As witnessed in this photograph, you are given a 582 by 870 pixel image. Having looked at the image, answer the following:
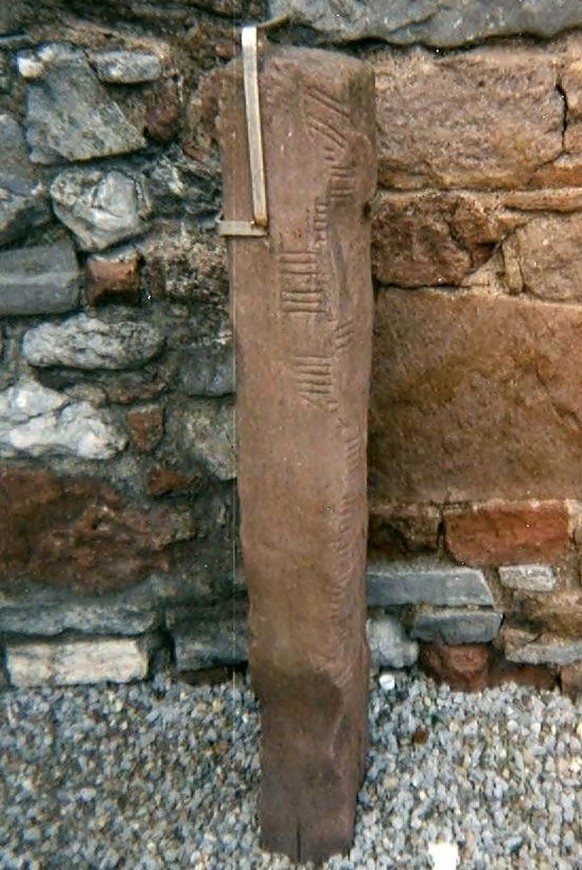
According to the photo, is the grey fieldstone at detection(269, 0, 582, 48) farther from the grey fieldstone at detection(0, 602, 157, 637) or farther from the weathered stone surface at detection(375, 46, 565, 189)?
the grey fieldstone at detection(0, 602, 157, 637)

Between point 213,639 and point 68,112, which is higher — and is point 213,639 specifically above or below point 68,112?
below

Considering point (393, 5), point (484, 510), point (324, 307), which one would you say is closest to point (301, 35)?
point (393, 5)

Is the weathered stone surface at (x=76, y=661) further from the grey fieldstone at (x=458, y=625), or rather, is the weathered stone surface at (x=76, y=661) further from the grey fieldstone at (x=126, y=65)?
the grey fieldstone at (x=126, y=65)

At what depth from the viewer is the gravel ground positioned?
2.25 meters

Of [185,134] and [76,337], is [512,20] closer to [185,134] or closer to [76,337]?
[185,134]

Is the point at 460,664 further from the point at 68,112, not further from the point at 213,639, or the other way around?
the point at 68,112

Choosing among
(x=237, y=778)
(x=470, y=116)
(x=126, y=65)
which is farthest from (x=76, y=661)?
(x=470, y=116)

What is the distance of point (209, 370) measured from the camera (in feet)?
→ 7.88

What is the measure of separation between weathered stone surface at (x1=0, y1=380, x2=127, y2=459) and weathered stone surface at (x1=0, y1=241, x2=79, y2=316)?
0.21m

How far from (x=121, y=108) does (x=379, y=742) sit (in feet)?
4.92

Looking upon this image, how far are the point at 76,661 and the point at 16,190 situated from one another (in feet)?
3.77

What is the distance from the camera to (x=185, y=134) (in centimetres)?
222

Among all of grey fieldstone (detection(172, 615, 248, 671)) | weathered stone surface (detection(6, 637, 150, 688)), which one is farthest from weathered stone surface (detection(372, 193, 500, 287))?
weathered stone surface (detection(6, 637, 150, 688))

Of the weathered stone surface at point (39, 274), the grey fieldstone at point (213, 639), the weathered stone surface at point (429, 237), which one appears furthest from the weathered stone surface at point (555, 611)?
the weathered stone surface at point (39, 274)
